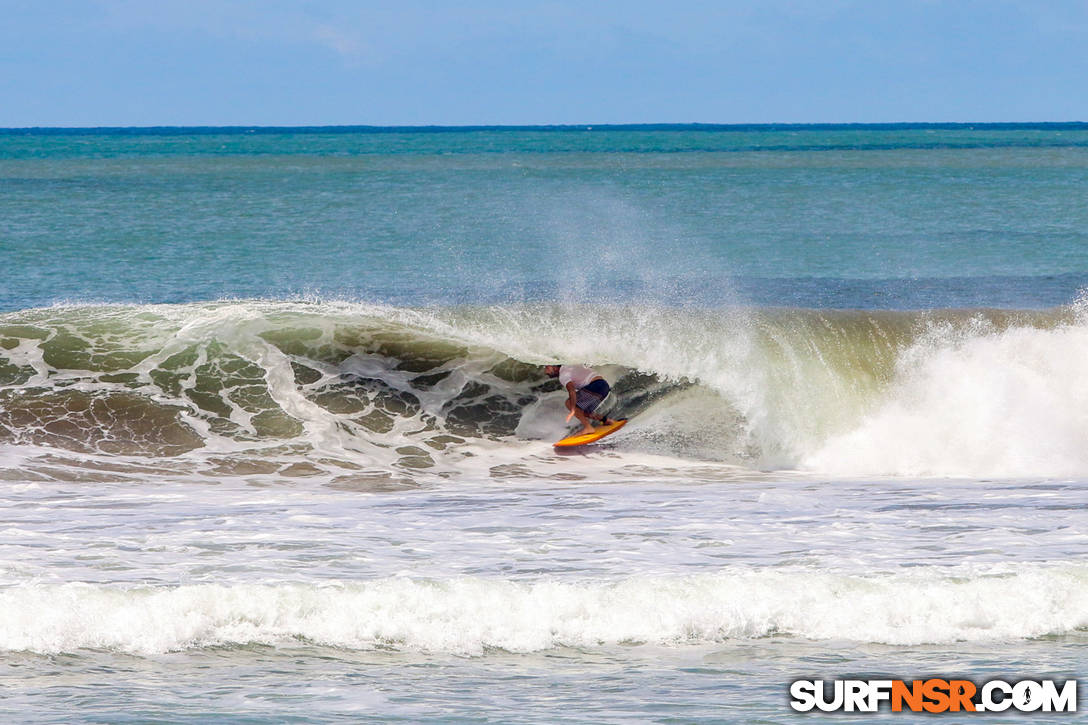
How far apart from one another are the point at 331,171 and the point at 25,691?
77.1 m

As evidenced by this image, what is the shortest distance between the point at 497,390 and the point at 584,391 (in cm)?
128

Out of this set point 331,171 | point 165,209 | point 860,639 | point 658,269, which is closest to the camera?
point 860,639

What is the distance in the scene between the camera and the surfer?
48.0 feet

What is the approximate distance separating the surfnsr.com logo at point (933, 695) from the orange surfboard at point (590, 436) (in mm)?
7377

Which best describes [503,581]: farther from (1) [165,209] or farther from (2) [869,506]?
(1) [165,209]

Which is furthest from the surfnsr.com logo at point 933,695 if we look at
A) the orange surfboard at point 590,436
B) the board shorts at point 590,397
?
the board shorts at point 590,397

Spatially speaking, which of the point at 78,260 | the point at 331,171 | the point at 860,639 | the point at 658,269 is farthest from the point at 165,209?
the point at 860,639

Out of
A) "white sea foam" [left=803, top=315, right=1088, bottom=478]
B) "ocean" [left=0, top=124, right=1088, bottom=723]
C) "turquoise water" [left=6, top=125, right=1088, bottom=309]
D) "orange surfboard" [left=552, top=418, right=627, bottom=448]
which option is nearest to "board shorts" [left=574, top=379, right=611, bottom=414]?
"ocean" [left=0, top=124, right=1088, bottom=723]

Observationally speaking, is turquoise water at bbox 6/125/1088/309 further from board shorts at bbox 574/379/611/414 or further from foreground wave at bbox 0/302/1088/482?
board shorts at bbox 574/379/611/414

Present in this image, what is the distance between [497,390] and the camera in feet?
51.5

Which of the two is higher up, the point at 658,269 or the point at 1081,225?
the point at 1081,225

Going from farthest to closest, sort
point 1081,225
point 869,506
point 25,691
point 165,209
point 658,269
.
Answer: point 165,209, point 1081,225, point 658,269, point 869,506, point 25,691

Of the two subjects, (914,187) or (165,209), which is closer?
(165,209)

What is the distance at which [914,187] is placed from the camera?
63.6m
